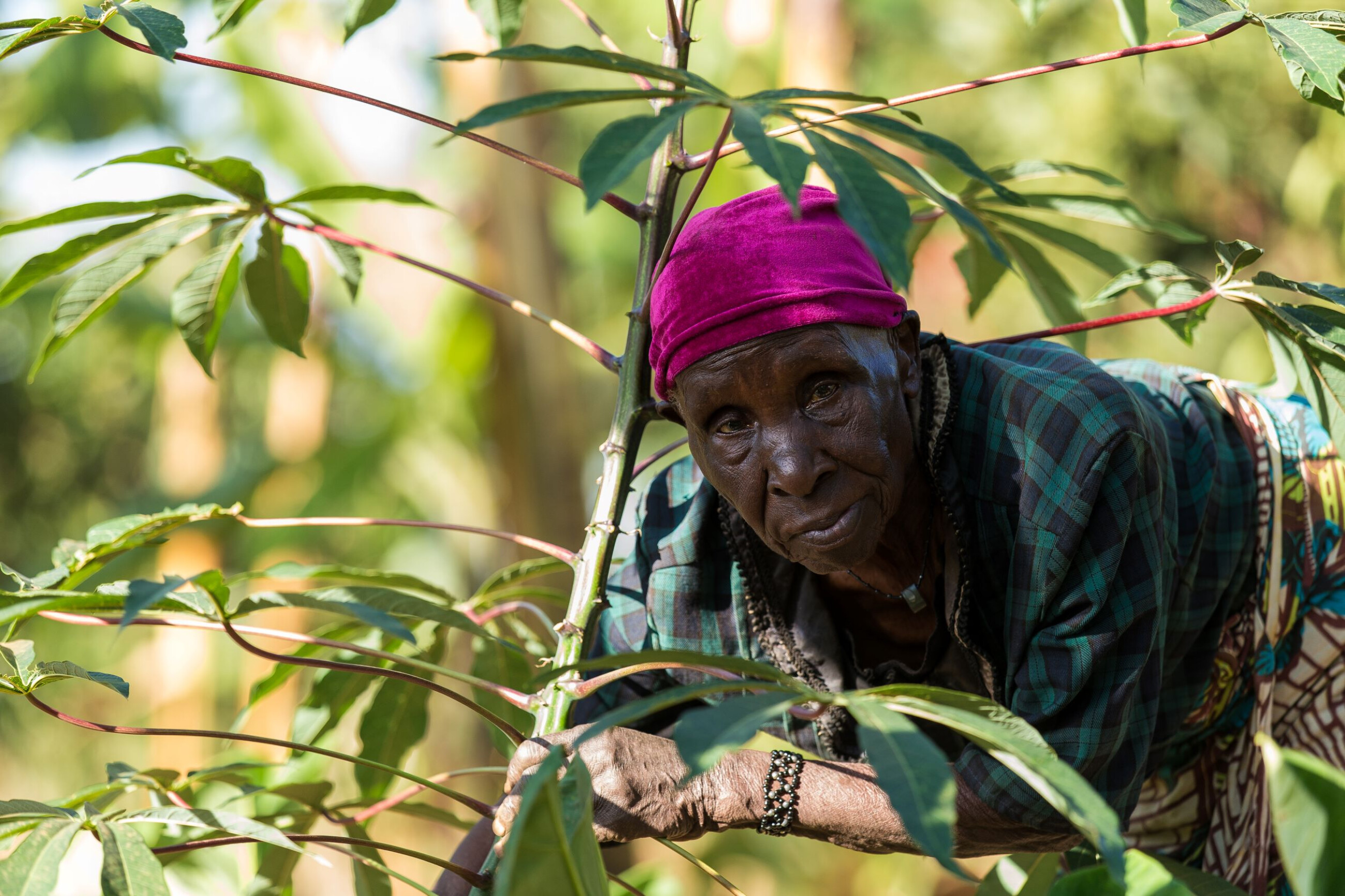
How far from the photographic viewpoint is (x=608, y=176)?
0.56m

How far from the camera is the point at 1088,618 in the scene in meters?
0.81

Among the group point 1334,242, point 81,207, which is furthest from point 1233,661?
point 1334,242

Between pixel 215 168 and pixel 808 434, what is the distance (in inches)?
22.8

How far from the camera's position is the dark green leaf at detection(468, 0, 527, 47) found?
113 centimetres

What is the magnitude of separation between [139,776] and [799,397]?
0.65 meters

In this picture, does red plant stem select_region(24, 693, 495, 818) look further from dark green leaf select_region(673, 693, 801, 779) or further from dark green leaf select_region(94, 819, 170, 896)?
dark green leaf select_region(673, 693, 801, 779)

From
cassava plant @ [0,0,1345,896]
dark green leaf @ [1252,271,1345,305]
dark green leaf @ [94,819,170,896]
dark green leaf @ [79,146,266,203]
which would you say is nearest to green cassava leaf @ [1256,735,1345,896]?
cassava plant @ [0,0,1345,896]

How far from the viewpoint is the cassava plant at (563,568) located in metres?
0.56

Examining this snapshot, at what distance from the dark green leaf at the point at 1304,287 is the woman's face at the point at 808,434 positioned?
298 mm

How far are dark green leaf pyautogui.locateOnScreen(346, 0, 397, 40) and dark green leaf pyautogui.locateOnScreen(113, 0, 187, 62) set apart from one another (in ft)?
→ 0.86

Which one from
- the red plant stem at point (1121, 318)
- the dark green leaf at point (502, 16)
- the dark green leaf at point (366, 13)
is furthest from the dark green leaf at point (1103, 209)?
the dark green leaf at point (366, 13)

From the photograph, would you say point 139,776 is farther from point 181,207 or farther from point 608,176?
point 608,176

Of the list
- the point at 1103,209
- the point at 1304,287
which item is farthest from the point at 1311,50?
the point at 1103,209

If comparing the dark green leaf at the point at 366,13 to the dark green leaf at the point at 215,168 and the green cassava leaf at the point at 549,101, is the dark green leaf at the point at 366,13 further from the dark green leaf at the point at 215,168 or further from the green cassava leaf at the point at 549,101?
the green cassava leaf at the point at 549,101
